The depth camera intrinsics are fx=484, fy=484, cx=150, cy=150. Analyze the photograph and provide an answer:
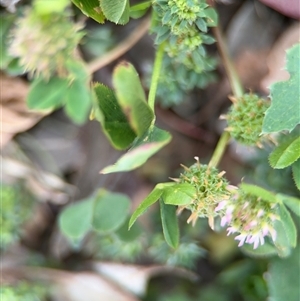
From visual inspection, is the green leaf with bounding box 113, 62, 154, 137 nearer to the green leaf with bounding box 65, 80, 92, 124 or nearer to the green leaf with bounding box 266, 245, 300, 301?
the green leaf with bounding box 65, 80, 92, 124

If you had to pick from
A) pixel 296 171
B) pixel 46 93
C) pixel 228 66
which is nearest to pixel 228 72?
pixel 228 66

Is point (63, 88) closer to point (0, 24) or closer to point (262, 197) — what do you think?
point (0, 24)

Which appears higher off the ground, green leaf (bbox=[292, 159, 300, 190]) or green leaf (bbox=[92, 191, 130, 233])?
green leaf (bbox=[292, 159, 300, 190])

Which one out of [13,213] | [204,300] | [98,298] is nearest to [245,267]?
[204,300]

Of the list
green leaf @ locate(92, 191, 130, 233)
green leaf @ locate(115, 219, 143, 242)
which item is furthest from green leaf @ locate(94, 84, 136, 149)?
green leaf @ locate(115, 219, 143, 242)

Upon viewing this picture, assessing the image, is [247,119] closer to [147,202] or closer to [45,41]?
[147,202]

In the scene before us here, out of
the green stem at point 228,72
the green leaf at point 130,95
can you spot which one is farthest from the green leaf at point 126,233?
the green leaf at point 130,95
